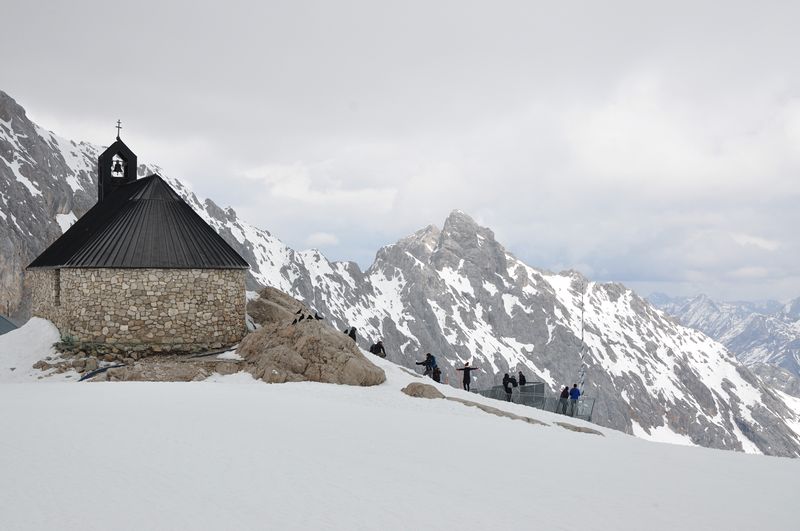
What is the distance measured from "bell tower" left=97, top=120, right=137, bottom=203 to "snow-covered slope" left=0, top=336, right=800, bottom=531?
64.5 ft

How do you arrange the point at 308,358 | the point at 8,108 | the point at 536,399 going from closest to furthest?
the point at 308,358 < the point at 536,399 < the point at 8,108

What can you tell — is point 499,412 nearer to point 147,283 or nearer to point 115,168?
point 147,283

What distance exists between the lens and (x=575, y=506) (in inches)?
395

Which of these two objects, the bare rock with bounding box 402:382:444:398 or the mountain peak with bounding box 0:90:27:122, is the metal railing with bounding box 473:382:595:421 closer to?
the bare rock with bounding box 402:382:444:398

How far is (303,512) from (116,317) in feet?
66.2

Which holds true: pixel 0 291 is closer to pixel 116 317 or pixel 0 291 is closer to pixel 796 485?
pixel 116 317

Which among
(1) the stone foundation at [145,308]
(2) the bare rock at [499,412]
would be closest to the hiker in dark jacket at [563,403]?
(2) the bare rock at [499,412]

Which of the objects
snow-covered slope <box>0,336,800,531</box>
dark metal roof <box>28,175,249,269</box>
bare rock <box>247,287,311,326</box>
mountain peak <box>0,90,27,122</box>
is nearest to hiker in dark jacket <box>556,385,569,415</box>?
snow-covered slope <box>0,336,800,531</box>

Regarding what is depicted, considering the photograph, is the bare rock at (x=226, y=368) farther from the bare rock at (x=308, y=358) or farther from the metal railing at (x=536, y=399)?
the metal railing at (x=536, y=399)

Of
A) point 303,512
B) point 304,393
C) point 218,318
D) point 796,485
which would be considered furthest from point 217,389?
point 796,485

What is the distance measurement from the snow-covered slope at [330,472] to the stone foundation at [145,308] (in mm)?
7438

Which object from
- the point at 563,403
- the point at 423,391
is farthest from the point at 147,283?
the point at 563,403

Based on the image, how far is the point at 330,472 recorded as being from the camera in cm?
1077

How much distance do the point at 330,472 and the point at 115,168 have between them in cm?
3027
